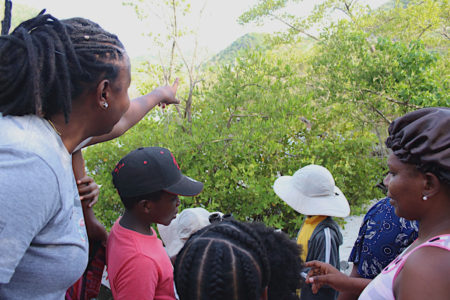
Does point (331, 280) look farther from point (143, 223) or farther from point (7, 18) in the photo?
point (7, 18)

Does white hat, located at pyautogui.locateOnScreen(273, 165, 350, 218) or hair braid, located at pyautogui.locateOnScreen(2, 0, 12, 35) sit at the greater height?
hair braid, located at pyautogui.locateOnScreen(2, 0, 12, 35)

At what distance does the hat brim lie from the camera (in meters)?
2.50

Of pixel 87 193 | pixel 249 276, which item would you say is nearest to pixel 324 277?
pixel 249 276

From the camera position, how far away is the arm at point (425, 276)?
1.08 metres

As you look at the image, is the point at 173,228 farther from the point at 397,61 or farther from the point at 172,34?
the point at 397,61

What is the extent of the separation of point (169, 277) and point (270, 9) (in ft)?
39.8

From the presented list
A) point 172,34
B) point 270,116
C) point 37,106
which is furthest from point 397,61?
point 37,106

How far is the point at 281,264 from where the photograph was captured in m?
1.41

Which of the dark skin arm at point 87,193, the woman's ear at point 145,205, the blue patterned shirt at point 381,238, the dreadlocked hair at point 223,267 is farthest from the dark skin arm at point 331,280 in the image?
the dark skin arm at point 87,193

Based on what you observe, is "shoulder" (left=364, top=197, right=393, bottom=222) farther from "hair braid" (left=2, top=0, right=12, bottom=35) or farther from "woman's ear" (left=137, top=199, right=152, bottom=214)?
"hair braid" (left=2, top=0, right=12, bottom=35)

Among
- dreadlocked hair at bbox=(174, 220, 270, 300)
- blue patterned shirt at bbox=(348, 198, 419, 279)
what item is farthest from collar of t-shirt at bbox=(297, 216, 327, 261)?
dreadlocked hair at bbox=(174, 220, 270, 300)

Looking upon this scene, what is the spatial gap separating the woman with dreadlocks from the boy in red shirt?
452 millimetres

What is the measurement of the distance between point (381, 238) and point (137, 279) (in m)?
1.34

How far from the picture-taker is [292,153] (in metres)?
4.29
